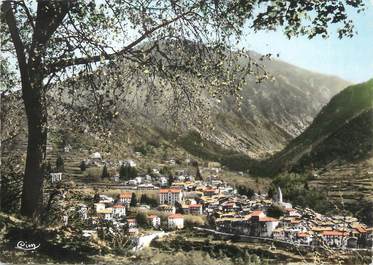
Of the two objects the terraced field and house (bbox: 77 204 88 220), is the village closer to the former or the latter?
house (bbox: 77 204 88 220)

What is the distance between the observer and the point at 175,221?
1138 centimetres

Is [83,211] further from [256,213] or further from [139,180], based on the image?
[256,213]

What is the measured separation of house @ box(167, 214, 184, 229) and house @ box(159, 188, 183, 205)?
172mm

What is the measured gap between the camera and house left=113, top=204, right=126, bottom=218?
11.6 m

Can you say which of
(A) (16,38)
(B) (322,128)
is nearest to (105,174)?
(A) (16,38)

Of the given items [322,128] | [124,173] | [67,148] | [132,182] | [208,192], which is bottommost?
[208,192]

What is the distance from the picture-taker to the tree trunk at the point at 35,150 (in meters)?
11.9

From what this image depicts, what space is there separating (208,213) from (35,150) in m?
2.46

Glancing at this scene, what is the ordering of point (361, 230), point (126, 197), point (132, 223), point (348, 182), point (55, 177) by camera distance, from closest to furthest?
point (361, 230), point (348, 182), point (132, 223), point (126, 197), point (55, 177)

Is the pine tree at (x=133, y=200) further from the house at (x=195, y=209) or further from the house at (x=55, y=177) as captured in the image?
the house at (x=55, y=177)

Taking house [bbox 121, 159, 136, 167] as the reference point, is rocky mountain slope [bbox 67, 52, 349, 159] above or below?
above

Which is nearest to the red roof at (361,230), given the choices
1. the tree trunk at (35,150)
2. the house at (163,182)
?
the house at (163,182)

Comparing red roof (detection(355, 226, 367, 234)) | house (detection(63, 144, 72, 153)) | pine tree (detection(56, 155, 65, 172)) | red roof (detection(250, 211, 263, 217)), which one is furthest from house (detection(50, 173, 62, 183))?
red roof (detection(355, 226, 367, 234))

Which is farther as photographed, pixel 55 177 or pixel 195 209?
pixel 55 177
